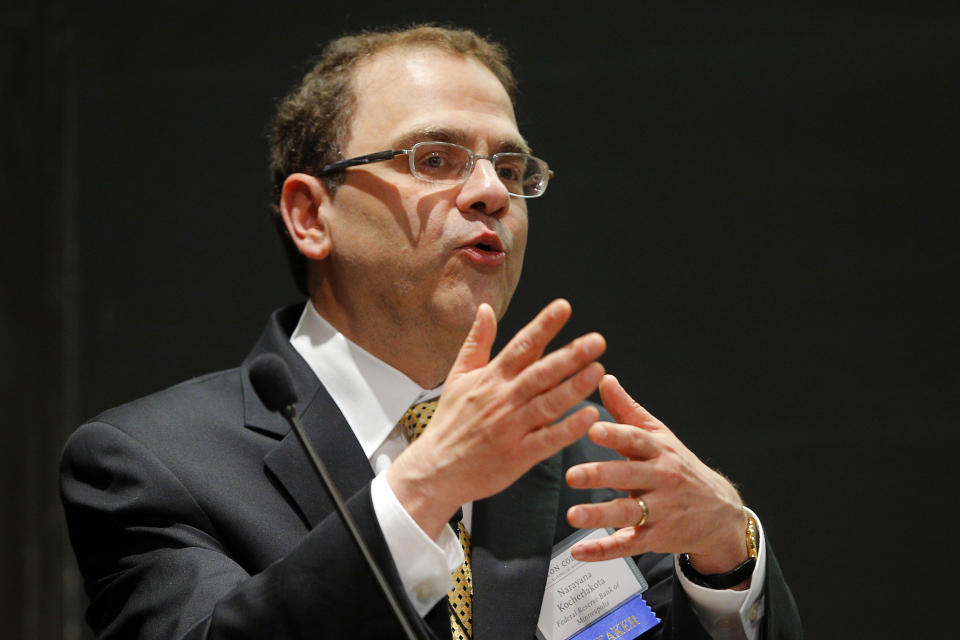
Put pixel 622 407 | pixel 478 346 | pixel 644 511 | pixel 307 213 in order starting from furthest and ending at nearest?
pixel 307 213, pixel 622 407, pixel 644 511, pixel 478 346

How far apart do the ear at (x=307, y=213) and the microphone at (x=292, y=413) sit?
65 centimetres

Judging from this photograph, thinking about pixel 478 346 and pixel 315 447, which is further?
pixel 315 447

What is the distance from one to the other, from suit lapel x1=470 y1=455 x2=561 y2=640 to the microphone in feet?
1.33

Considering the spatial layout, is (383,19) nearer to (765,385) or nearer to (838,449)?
(765,385)

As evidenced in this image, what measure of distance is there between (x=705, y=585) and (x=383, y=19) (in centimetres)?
166

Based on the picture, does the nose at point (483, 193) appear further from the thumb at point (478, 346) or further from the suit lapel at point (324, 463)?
the thumb at point (478, 346)

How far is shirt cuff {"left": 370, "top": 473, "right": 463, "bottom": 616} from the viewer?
121 cm

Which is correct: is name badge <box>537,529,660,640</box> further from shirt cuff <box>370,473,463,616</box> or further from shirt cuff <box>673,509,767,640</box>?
shirt cuff <box>370,473,463,616</box>

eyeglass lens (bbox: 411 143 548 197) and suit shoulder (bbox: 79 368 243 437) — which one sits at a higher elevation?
eyeglass lens (bbox: 411 143 548 197)

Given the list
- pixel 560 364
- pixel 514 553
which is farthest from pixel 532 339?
pixel 514 553

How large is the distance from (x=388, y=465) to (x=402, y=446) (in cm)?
6

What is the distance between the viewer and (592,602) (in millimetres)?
1610

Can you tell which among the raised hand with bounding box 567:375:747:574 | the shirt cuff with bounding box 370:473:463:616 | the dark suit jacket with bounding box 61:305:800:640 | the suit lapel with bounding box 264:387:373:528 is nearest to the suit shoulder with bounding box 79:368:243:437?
the dark suit jacket with bounding box 61:305:800:640

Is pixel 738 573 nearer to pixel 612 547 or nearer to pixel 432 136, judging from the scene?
pixel 612 547
